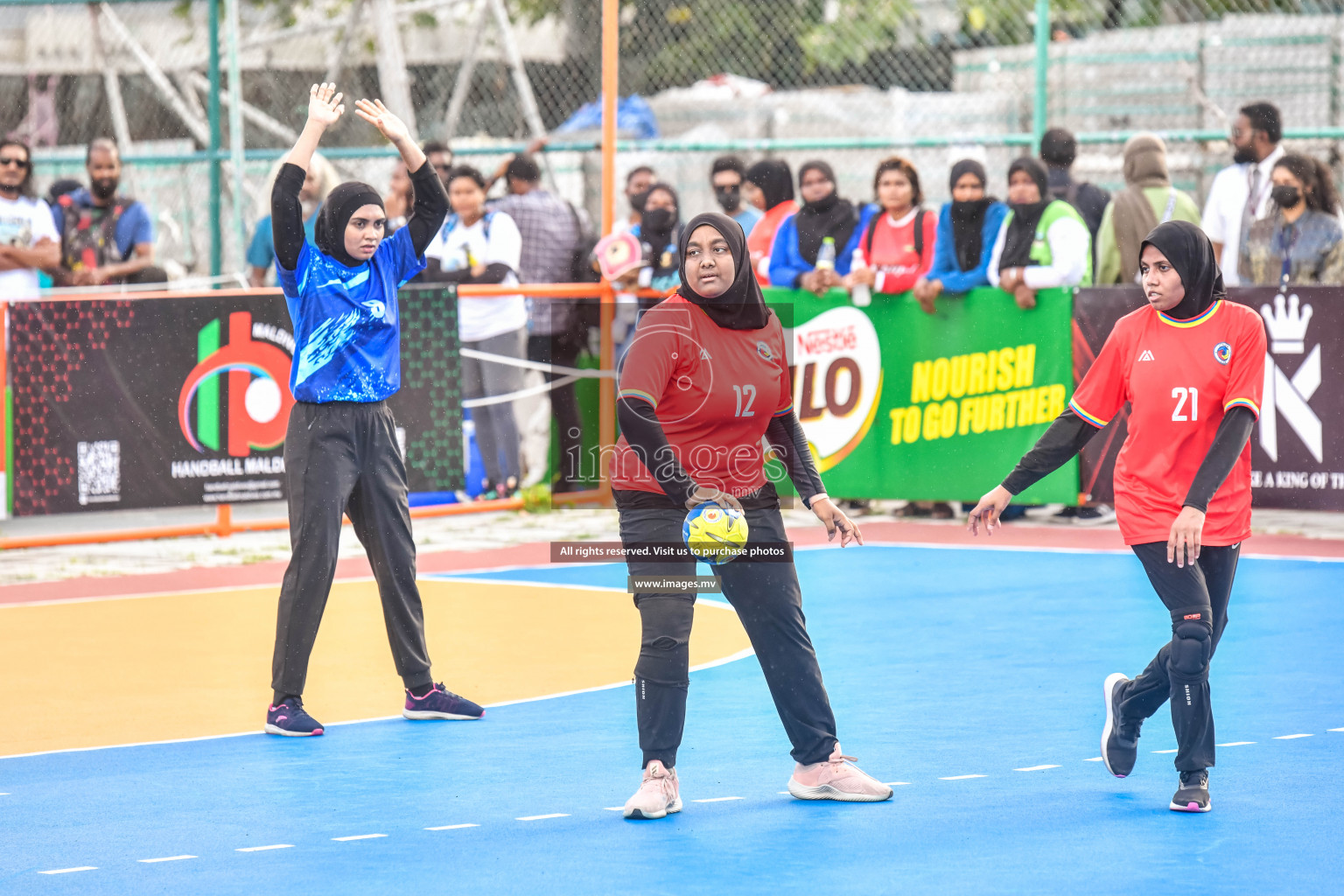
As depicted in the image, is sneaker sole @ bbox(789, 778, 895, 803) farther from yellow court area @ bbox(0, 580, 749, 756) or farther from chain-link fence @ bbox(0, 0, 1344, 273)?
chain-link fence @ bbox(0, 0, 1344, 273)

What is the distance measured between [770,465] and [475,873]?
6028mm

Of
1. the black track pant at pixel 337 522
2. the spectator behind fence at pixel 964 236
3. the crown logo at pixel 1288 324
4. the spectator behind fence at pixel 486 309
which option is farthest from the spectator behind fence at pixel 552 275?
the black track pant at pixel 337 522

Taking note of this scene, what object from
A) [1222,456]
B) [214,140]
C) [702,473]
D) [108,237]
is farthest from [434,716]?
[214,140]

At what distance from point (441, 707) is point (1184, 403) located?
339cm

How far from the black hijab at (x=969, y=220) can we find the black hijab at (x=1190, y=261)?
272 inches

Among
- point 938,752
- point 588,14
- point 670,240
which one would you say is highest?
point 588,14

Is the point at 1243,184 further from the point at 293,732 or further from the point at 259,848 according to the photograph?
the point at 259,848

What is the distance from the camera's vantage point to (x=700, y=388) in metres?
6.07

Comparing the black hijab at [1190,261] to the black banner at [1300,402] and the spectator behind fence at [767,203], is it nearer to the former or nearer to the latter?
the black banner at [1300,402]

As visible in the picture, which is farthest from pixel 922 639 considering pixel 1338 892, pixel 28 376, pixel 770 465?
pixel 28 376

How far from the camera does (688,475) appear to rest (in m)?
6.00

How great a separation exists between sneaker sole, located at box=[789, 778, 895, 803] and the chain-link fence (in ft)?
35.9

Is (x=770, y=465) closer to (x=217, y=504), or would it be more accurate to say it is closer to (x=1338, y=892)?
(x=217, y=504)

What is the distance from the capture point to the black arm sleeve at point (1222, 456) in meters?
6.01
